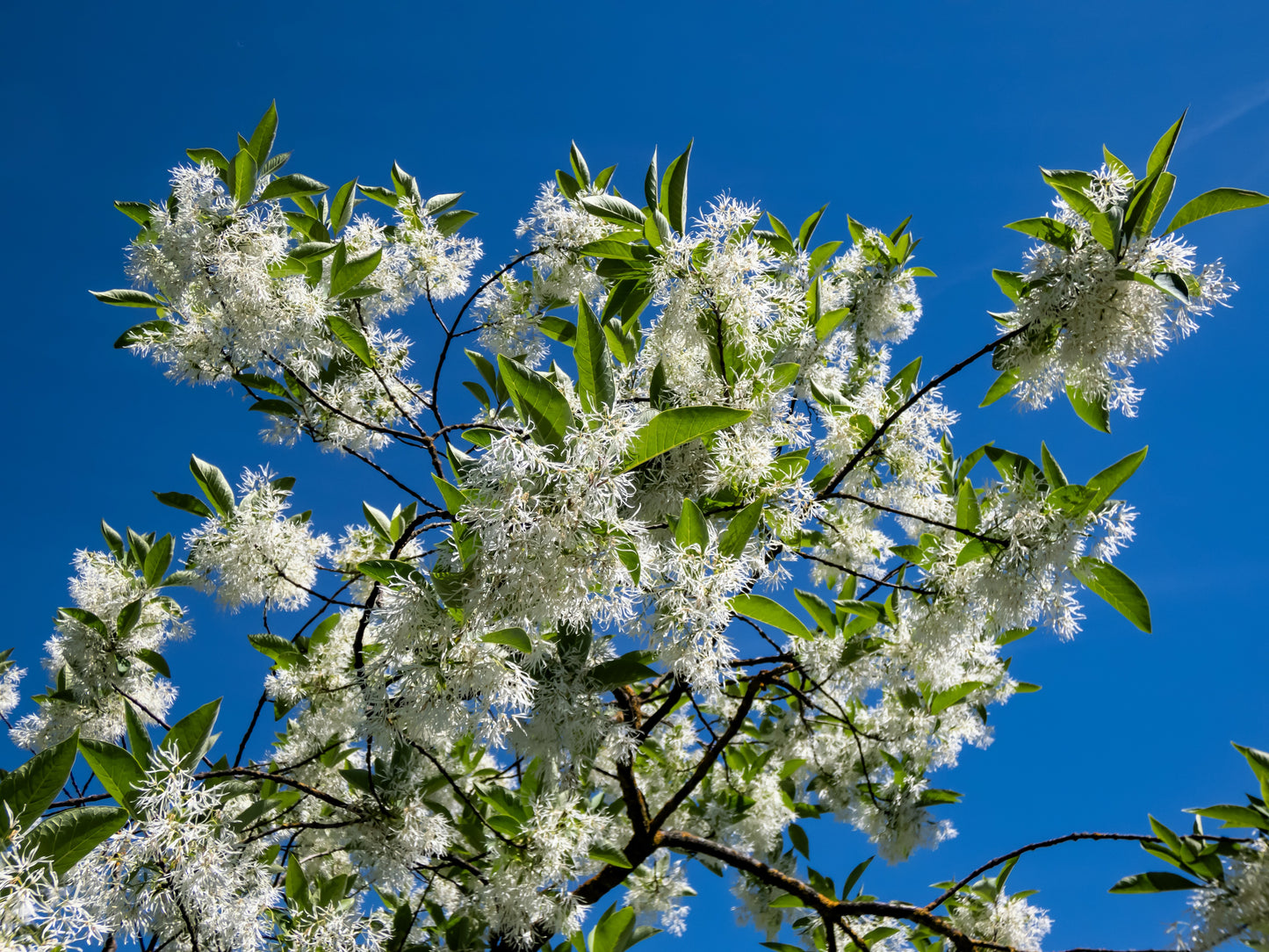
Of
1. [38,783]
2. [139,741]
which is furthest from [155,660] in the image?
[38,783]

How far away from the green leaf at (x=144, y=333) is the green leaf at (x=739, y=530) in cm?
287

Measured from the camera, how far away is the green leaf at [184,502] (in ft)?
11.4

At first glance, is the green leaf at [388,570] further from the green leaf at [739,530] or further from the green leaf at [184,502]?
the green leaf at [184,502]

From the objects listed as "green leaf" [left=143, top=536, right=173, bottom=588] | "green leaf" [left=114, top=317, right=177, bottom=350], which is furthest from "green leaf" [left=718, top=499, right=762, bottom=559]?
"green leaf" [left=143, top=536, right=173, bottom=588]

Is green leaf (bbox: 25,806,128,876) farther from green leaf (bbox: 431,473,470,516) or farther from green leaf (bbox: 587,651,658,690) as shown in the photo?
green leaf (bbox: 587,651,658,690)

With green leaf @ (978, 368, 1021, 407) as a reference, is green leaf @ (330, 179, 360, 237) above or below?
above

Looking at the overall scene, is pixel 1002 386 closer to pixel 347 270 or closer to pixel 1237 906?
pixel 1237 906

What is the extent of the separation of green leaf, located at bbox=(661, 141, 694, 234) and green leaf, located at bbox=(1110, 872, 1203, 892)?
206 cm

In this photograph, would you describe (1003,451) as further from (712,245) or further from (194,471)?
(194,471)

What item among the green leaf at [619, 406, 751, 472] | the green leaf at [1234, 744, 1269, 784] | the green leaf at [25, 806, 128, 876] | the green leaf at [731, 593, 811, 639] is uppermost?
the green leaf at [619, 406, 751, 472]

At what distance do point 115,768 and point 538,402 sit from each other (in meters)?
1.29

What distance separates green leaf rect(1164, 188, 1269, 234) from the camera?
6.79 feet

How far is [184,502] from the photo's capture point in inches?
137

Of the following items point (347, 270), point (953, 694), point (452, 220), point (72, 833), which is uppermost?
point (452, 220)
